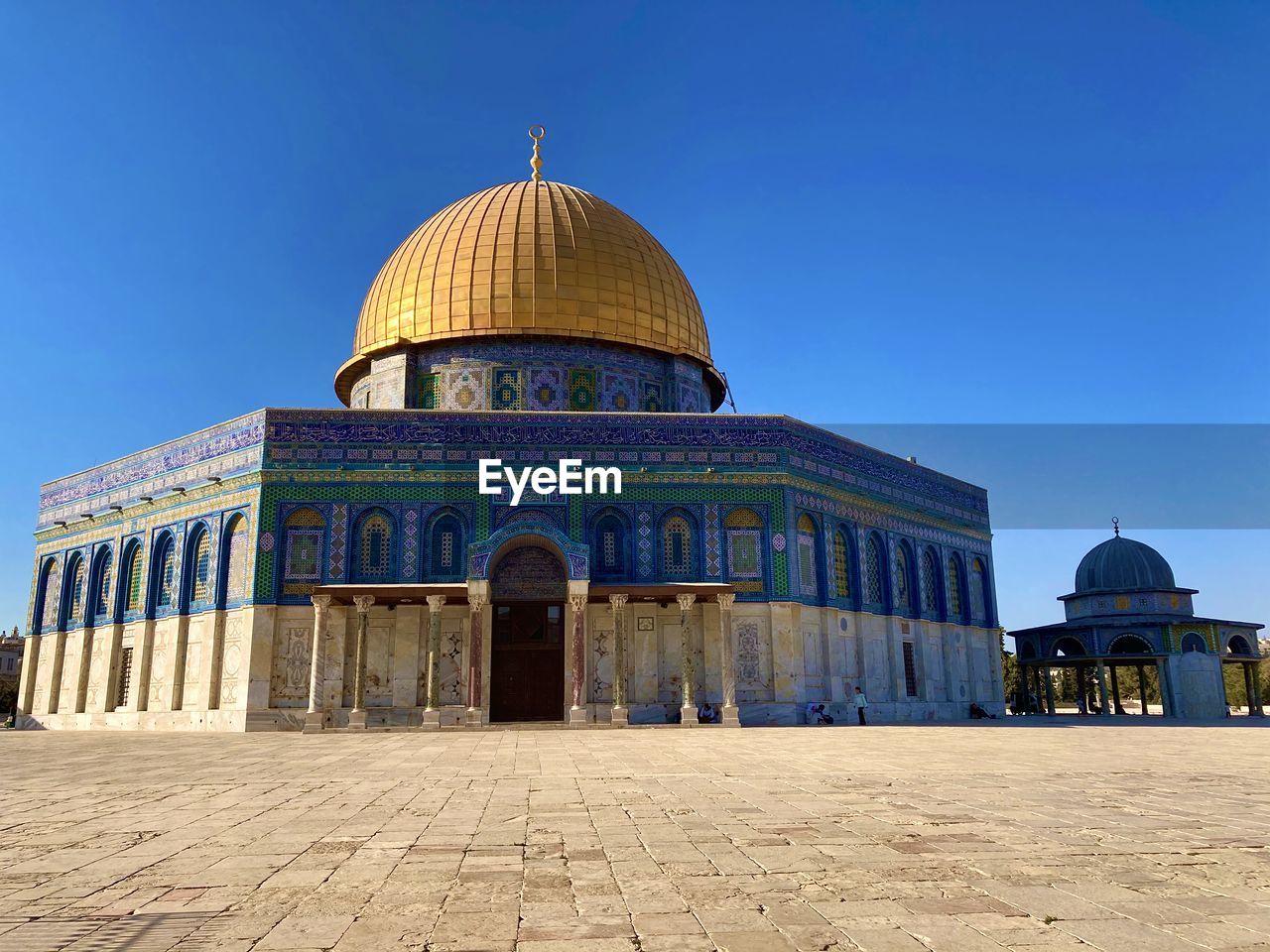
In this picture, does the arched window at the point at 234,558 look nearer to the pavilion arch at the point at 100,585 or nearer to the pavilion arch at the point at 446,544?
the pavilion arch at the point at 446,544

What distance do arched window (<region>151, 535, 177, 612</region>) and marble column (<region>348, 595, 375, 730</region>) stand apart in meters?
5.84

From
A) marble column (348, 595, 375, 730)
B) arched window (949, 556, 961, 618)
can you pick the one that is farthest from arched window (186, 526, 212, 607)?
arched window (949, 556, 961, 618)

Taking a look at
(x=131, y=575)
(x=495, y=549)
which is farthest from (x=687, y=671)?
(x=131, y=575)

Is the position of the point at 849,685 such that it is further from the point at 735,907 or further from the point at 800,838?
the point at 735,907

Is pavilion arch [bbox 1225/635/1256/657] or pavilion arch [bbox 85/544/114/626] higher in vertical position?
pavilion arch [bbox 85/544/114/626]

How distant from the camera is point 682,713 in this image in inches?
780

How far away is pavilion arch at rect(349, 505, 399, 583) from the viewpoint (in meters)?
20.9

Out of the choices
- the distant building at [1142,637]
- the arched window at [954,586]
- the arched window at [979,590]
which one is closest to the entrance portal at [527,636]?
the arched window at [954,586]

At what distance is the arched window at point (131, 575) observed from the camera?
23.9 m

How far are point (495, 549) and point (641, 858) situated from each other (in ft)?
50.3

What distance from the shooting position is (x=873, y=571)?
2494 centimetres

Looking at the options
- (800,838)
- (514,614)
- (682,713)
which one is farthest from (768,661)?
(800,838)

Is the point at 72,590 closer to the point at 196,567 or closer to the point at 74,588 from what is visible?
the point at 74,588

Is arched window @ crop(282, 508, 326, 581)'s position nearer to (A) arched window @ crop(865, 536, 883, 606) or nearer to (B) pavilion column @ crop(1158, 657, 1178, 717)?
(A) arched window @ crop(865, 536, 883, 606)
